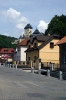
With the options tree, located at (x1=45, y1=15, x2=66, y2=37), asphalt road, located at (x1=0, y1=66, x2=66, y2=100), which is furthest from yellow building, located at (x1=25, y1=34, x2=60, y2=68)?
asphalt road, located at (x1=0, y1=66, x2=66, y2=100)

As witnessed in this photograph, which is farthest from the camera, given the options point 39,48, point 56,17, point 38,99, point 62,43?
point 56,17

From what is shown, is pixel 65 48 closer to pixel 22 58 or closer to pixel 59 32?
pixel 59 32

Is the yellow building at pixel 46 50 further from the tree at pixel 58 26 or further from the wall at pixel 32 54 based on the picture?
the tree at pixel 58 26

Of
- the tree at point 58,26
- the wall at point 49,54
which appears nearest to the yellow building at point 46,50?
the wall at point 49,54

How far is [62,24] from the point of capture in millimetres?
64938

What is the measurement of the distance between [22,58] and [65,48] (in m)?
42.0

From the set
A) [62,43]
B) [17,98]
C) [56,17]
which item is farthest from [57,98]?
[56,17]

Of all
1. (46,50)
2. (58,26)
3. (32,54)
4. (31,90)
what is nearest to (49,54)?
(46,50)

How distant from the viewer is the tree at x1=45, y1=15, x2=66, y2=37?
213 ft

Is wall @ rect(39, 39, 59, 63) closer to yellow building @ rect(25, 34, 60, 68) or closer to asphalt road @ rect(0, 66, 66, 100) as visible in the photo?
yellow building @ rect(25, 34, 60, 68)

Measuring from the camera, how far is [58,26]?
65.0 metres

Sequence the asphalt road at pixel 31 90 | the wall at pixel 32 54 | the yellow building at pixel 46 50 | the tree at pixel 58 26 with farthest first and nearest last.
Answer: the tree at pixel 58 26 → the wall at pixel 32 54 → the yellow building at pixel 46 50 → the asphalt road at pixel 31 90

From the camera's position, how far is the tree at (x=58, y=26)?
6497 cm

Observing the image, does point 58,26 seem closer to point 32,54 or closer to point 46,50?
point 32,54
